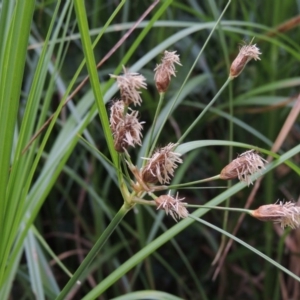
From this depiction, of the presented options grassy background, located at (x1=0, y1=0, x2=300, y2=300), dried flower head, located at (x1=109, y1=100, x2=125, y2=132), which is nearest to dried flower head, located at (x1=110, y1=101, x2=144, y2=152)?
dried flower head, located at (x1=109, y1=100, x2=125, y2=132)

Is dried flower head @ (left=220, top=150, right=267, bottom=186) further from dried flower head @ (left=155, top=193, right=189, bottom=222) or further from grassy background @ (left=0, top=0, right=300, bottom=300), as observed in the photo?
grassy background @ (left=0, top=0, right=300, bottom=300)

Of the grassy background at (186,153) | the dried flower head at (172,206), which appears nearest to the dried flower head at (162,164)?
the dried flower head at (172,206)

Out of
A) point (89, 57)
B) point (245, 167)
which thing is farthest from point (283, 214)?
point (89, 57)

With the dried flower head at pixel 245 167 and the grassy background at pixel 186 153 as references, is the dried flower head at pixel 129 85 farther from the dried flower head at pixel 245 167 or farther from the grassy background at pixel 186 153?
the grassy background at pixel 186 153

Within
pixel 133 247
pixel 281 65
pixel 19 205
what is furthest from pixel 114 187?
→ pixel 19 205

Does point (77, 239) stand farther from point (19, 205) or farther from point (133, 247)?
point (19, 205)

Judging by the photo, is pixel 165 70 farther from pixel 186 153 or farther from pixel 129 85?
pixel 186 153
